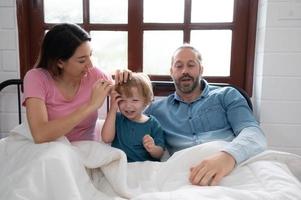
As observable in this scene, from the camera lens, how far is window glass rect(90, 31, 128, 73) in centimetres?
172

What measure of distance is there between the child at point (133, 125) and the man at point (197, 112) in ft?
0.30

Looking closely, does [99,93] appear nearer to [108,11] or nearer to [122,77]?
[122,77]

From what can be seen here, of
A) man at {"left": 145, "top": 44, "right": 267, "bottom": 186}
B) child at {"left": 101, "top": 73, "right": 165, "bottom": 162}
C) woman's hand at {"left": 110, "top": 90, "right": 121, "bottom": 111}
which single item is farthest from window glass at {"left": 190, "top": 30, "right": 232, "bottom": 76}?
woman's hand at {"left": 110, "top": 90, "right": 121, "bottom": 111}

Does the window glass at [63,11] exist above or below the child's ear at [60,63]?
above

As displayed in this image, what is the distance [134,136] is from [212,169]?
0.38 meters

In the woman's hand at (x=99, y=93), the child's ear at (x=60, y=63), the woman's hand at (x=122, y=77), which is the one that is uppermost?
the child's ear at (x=60, y=63)

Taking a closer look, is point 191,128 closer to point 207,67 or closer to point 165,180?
point 165,180

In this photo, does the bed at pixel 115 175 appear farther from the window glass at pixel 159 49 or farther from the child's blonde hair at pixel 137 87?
the window glass at pixel 159 49

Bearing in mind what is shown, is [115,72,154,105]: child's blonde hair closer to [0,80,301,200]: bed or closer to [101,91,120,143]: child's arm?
[101,91,120,143]: child's arm

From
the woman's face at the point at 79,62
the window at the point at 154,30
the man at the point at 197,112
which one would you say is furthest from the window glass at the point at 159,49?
the woman's face at the point at 79,62

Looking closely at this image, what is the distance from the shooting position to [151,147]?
3.86 feet

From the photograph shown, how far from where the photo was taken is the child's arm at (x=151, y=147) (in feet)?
3.87

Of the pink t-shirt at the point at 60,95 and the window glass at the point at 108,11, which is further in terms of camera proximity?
the window glass at the point at 108,11

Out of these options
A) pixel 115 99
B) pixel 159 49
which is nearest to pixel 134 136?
pixel 115 99
